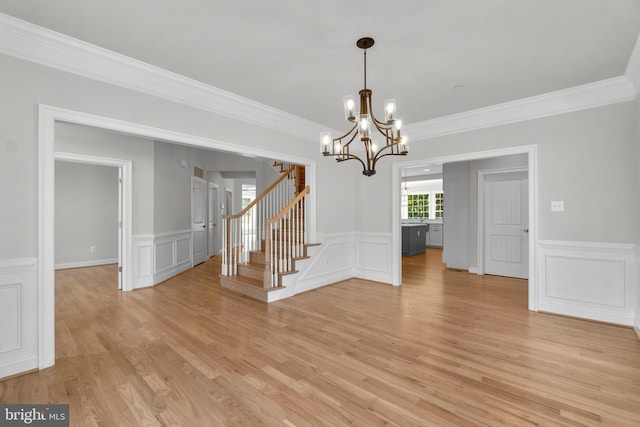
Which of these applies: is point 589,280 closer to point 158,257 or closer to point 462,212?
point 462,212

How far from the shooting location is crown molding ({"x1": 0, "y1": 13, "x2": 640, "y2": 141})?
7.86 ft

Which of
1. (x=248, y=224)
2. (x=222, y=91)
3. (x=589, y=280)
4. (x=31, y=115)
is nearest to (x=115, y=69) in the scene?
(x=31, y=115)

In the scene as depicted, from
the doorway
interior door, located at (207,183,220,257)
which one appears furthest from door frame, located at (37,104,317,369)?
the doorway

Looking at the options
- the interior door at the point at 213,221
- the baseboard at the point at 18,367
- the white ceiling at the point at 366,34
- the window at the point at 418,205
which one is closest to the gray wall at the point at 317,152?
the white ceiling at the point at 366,34

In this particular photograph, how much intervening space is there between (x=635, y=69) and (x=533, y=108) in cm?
98

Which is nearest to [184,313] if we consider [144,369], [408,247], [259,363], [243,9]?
[144,369]

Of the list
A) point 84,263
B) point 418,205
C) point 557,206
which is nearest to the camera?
point 557,206

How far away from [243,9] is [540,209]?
407 centimetres

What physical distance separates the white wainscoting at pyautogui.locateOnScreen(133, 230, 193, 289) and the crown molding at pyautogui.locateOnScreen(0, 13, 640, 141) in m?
2.84

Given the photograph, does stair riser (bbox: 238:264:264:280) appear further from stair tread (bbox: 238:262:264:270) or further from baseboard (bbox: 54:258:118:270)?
baseboard (bbox: 54:258:118:270)

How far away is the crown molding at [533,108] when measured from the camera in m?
3.29

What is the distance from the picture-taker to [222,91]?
3518 mm

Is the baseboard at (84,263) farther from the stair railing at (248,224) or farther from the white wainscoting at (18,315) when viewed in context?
the white wainscoting at (18,315)

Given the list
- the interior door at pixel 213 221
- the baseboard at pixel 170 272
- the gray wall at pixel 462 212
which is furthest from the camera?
the interior door at pixel 213 221
